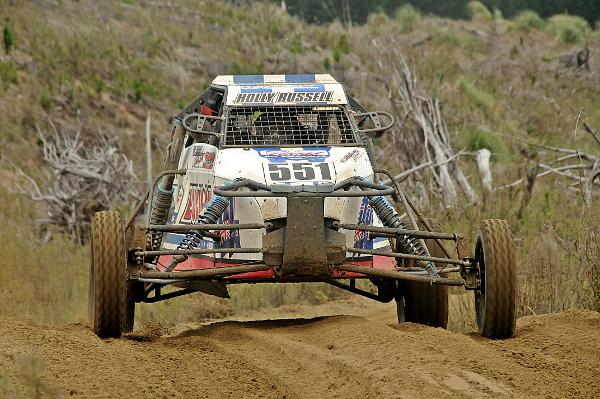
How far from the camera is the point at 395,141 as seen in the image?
696 inches

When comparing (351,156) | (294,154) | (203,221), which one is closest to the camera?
(203,221)

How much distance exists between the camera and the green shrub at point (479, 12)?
4244 centimetres

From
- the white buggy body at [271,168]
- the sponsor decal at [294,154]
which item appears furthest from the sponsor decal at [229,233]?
the sponsor decal at [294,154]

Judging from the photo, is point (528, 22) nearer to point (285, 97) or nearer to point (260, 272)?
point (285, 97)

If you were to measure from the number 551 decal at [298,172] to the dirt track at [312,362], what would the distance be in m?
1.19

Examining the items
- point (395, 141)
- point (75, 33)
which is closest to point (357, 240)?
point (395, 141)

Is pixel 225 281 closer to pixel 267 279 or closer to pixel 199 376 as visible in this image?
pixel 267 279

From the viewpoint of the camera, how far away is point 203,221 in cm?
962

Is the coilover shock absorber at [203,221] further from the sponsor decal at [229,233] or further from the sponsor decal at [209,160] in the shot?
the sponsor decal at [209,160]

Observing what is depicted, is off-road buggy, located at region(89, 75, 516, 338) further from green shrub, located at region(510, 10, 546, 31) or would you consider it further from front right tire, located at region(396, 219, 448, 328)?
green shrub, located at region(510, 10, 546, 31)

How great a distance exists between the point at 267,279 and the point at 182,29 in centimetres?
2532

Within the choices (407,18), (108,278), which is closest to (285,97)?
(108,278)

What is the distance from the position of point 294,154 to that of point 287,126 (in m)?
0.67

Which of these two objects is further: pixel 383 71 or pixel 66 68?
pixel 66 68
